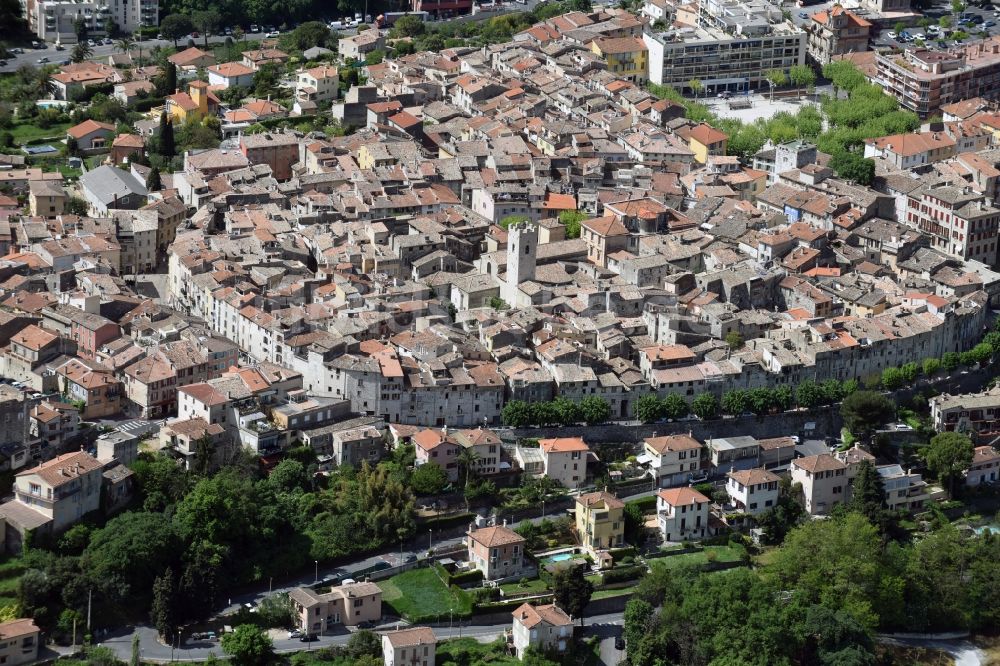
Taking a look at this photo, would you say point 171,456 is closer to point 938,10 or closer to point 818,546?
point 818,546

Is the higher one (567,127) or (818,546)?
(567,127)

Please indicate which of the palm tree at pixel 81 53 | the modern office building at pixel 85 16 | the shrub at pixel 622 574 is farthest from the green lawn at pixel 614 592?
the modern office building at pixel 85 16

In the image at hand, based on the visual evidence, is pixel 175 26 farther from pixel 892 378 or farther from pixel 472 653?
pixel 472 653

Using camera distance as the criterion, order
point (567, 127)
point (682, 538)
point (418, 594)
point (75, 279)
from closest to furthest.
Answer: point (418, 594) → point (682, 538) → point (75, 279) → point (567, 127)

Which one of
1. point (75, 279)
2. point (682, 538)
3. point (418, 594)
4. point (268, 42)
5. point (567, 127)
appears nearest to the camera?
point (418, 594)

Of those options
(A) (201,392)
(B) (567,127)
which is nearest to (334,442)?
(A) (201,392)

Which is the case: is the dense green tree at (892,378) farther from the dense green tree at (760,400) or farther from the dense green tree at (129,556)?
the dense green tree at (129,556)

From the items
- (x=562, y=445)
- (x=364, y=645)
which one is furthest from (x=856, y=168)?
(x=364, y=645)

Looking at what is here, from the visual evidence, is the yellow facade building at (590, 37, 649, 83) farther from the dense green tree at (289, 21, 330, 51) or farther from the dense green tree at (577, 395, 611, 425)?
the dense green tree at (577, 395, 611, 425)
